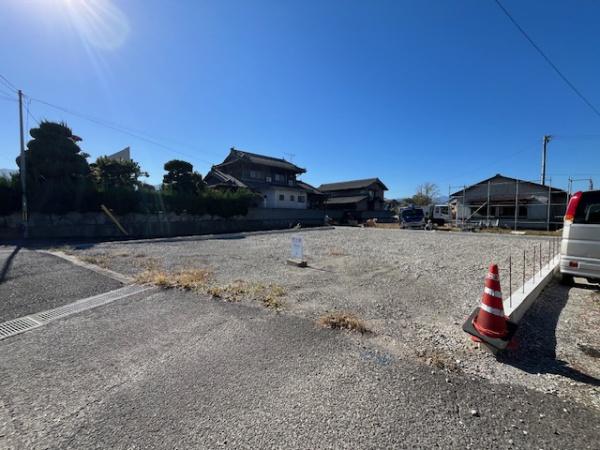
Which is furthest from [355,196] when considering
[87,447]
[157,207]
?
[87,447]

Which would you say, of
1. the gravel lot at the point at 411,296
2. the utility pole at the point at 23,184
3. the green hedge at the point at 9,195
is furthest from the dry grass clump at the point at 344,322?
the green hedge at the point at 9,195

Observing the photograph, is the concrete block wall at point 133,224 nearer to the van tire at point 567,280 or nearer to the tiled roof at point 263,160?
the tiled roof at point 263,160

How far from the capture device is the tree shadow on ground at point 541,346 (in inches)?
82.4

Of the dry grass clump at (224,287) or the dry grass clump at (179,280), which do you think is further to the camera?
the dry grass clump at (179,280)

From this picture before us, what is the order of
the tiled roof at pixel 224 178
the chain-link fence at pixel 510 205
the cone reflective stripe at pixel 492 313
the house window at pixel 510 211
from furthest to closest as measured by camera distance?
1. the tiled roof at pixel 224 178
2. the house window at pixel 510 211
3. the chain-link fence at pixel 510 205
4. the cone reflective stripe at pixel 492 313

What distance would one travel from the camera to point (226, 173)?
26406 millimetres

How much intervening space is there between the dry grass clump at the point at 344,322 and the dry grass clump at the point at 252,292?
29.6 inches

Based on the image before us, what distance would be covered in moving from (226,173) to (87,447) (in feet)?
87.0

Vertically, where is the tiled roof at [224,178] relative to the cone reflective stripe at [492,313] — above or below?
above

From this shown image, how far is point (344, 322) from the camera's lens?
2.87m

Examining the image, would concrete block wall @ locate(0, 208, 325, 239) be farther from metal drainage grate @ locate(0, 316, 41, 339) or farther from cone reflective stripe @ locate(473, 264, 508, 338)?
cone reflective stripe @ locate(473, 264, 508, 338)

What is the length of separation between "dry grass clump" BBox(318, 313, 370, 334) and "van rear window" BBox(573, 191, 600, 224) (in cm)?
412

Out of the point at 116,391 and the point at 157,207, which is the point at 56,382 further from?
the point at 157,207

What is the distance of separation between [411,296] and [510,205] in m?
20.1
